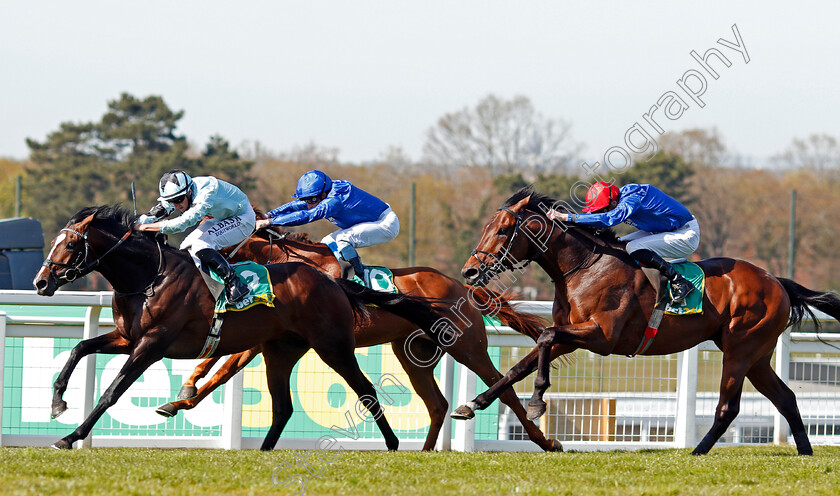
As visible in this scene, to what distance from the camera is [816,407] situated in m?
8.73

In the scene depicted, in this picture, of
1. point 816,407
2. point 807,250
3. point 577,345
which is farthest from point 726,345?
point 807,250

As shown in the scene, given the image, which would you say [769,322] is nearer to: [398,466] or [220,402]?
[398,466]

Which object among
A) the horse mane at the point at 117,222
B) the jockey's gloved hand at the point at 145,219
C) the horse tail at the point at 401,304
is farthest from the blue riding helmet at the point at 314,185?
the horse mane at the point at 117,222

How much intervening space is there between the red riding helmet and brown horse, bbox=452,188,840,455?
0.18 meters

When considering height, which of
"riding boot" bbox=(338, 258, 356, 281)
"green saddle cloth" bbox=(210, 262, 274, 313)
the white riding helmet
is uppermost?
the white riding helmet

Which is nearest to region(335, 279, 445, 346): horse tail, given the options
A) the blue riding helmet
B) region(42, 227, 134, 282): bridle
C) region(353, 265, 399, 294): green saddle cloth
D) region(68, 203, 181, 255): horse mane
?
region(353, 265, 399, 294): green saddle cloth

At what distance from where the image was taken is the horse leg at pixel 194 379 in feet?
23.6

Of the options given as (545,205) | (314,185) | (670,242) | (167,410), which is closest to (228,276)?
(167,410)

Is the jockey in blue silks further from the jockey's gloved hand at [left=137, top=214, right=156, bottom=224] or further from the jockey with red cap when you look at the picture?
the jockey with red cap

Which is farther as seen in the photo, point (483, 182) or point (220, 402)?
point (483, 182)

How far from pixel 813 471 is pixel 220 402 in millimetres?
4337

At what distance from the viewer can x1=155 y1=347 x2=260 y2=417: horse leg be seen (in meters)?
7.09

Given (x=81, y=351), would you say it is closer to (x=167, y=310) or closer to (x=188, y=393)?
(x=167, y=310)

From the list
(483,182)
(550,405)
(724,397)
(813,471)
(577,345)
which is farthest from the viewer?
(483,182)
